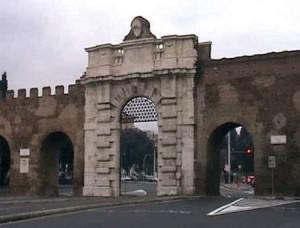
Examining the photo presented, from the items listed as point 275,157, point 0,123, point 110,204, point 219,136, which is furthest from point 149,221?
point 0,123

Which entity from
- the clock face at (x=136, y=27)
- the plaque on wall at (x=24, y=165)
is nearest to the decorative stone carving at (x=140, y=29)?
the clock face at (x=136, y=27)

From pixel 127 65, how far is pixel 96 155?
4.89m

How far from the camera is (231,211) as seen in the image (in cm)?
1908

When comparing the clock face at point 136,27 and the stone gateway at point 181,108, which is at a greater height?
the clock face at point 136,27

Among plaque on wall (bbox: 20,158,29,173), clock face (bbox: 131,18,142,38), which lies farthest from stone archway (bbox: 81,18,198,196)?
plaque on wall (bbox: 20,158,29,173)

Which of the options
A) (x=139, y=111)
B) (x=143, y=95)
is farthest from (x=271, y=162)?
(x=139, y=111)

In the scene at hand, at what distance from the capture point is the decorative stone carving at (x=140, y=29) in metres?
32.3

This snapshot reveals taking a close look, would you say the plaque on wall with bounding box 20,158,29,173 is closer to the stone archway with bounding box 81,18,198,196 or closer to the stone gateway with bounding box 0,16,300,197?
the stone gateway with bounding box 0,16,300,197

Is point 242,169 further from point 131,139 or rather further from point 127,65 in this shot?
point 127,65

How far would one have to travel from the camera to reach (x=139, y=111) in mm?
32844

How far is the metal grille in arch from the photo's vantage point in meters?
32.5

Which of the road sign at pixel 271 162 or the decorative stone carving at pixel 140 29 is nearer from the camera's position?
the road sign at pixel 271 162

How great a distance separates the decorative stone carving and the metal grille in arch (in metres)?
3.12

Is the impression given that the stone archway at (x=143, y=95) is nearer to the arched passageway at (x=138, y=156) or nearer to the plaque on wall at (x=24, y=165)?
the plaque on wall at (x=24, y=165)
